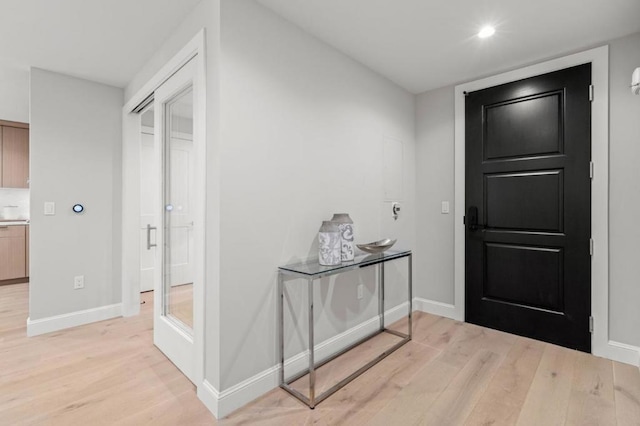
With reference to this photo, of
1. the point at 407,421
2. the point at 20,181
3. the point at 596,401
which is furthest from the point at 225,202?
the point at 20,181

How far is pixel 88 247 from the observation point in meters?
3.14

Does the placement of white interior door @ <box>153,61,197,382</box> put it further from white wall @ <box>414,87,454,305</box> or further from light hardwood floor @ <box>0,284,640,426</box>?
white wall @ <box>414,87,454,305</box>

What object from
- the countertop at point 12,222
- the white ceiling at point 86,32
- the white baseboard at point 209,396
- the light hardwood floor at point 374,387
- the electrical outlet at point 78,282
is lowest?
the light hardwood floor at point 374,387

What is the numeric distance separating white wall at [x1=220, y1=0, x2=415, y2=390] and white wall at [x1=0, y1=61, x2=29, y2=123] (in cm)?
248

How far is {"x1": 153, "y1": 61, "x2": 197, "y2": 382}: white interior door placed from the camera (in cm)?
224

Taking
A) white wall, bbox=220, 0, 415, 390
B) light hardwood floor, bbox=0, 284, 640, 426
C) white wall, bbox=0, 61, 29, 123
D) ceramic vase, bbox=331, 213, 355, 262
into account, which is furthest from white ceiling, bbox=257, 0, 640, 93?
white wall, bbox=0, 61, 29, 123

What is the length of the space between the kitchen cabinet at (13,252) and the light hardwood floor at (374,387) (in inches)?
97.9

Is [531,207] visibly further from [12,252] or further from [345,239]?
[12,252]

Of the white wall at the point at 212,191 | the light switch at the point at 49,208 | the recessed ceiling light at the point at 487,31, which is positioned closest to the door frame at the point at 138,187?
the white wall at the point at 212,191

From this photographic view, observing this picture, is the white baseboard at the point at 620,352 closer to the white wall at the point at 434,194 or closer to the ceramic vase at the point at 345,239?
the white wall at the point at 434,194

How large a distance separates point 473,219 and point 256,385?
7.72 feet

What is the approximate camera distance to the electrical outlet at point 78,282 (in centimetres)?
305

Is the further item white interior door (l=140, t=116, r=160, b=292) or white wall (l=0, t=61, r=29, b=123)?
white interior door (l=140, t=116, r=160, b=292)

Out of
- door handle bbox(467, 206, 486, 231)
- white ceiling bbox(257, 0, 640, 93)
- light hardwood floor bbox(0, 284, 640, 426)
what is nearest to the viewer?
light hardwood floor bbox(0, 284, 640, 426)
